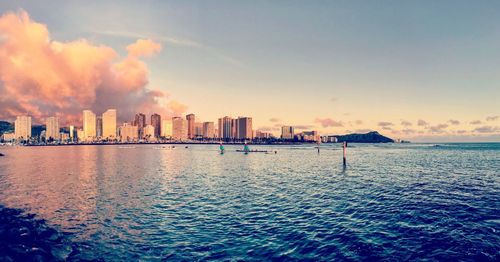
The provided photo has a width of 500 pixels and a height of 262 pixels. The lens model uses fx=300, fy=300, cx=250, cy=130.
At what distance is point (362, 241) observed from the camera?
22844 millimetres

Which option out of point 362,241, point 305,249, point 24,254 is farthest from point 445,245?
point 24,254

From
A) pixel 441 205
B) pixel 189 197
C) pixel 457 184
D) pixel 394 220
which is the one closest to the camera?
pixel 394 220

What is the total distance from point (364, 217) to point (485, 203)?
1858cm

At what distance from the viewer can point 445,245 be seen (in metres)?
22.2

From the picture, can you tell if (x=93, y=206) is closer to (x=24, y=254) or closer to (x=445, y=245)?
(x=24, y=254)

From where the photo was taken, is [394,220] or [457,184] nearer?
[394,220]

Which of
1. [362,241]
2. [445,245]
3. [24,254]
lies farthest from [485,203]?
[24,254]

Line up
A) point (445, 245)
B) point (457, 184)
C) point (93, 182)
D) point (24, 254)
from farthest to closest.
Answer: point (93, 182) < point (457, 184) < point (445, 245) < point (24, 254)

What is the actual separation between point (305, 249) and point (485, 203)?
96.0ft

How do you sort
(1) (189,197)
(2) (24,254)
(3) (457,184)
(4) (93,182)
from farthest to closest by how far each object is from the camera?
A: (4) (93,182) → (3) (457,184) → (1) (189,197) → (2) (24,254)

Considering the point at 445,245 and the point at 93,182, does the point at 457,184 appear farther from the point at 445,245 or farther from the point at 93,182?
the point at 93,182

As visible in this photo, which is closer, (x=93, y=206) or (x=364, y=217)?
(x=364, y=217)

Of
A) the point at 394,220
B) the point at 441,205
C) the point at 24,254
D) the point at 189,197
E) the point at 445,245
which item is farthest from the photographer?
the point at 189,197

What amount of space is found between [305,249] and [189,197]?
23921 mm
